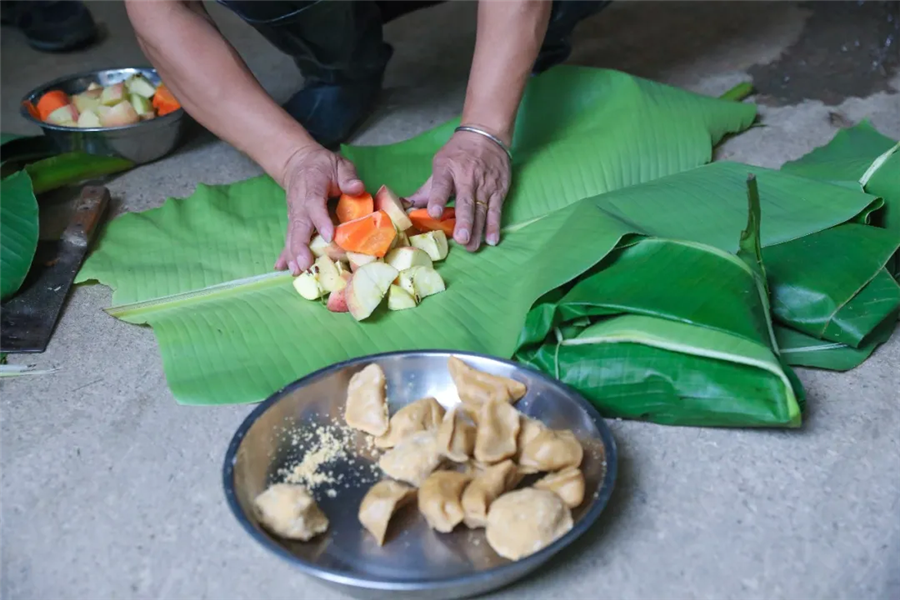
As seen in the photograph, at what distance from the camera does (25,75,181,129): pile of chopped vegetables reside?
2014 mm

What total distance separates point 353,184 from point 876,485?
893mm

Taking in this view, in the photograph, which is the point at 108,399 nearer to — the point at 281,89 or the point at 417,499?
the point at 417,499

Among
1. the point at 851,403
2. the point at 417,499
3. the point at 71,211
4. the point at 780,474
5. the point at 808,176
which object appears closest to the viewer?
the point at 417,499

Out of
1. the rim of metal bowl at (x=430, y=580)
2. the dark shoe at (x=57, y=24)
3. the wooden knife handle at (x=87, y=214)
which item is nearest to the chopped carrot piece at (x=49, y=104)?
the wooden knife handle at (x=87, y=214)

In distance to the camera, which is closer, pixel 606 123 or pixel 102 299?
pixel 102 299

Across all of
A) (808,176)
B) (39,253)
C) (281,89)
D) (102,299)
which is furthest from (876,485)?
(281,89)

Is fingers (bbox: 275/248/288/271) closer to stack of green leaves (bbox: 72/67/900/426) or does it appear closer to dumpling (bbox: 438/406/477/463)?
stack of green leaves (bbox: 72/67/900/426)

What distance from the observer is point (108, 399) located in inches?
53.2

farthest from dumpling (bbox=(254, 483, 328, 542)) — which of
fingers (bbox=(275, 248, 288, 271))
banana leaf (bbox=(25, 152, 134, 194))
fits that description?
banana leaf (bbox=(25, 152, 134, 194))

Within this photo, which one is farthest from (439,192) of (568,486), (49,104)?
(49,104)

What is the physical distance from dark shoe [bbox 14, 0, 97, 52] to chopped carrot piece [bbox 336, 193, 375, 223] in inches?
71.2

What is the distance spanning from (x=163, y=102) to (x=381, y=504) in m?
1.41

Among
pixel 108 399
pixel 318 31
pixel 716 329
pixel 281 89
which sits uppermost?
pixel 716 329

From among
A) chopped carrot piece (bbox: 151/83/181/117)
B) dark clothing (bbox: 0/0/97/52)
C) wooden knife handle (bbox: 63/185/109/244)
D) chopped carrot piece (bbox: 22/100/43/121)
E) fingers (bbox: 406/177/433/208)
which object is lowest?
dark clothing (bbox: 0/0/97/52)
